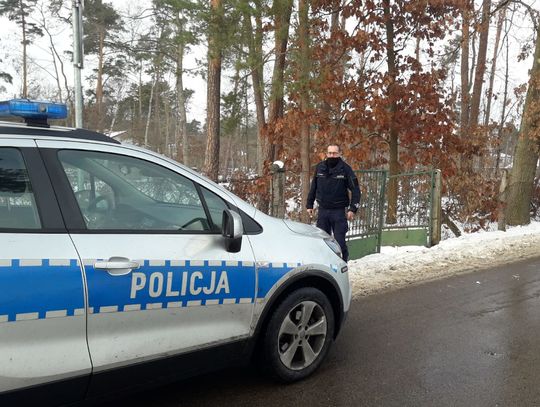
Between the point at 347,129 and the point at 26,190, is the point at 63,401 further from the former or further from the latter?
the point at 347,129

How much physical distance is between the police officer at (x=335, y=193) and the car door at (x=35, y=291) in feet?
15.4

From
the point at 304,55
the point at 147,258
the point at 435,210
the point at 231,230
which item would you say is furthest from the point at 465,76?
the point at 147,258

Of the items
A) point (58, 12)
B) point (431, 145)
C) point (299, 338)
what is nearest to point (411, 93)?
point (431, 145)

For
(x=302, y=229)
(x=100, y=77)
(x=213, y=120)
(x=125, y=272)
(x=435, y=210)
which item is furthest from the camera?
(x=100, y=77)

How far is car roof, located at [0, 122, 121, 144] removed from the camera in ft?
8.39

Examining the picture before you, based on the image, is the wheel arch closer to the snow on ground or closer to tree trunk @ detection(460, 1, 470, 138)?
the snow on ground

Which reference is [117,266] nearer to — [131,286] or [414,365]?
[131,286]

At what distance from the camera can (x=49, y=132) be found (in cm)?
268

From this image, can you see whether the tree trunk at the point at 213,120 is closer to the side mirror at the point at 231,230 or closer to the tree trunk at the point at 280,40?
the tree trunk at the point at 280,40

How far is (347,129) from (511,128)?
605 centimetres

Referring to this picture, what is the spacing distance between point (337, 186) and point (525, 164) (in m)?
9.01

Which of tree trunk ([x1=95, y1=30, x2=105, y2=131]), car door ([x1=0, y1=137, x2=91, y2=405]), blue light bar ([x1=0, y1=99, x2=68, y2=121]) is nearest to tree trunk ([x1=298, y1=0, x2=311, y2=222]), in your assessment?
blue light bar ([x1=0, y1=99, x2=68, y2=121])

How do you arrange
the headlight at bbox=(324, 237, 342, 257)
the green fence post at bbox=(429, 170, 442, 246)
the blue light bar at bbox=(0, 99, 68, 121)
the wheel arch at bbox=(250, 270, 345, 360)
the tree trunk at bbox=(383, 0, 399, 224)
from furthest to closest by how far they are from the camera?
the tree trunk at bbox=(383, 0, 399, 224) → the green fence post at bbox=(429, 170, 442, 246) → the headlight at bbox=(324, 237, 342, 257) → the wheel arch at bbox=(250, 270, 345, 360) → the blue light bar at bbox=(0, 99, 68, 121)

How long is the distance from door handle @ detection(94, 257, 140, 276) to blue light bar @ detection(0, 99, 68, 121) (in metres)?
0.88
